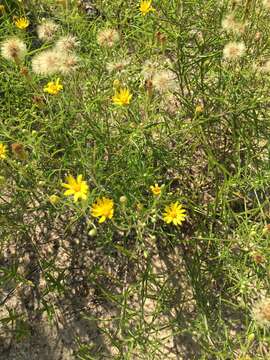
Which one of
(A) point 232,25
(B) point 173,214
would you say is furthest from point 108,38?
(B) point 173,214

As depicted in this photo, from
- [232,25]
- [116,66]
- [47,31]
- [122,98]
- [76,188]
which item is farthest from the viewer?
[47,31]

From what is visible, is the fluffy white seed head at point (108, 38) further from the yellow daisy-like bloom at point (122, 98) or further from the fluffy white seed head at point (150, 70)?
the yellow daisy-like bloom at point (122, 98)

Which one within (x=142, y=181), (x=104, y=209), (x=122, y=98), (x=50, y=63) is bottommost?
(x=104, y=209)

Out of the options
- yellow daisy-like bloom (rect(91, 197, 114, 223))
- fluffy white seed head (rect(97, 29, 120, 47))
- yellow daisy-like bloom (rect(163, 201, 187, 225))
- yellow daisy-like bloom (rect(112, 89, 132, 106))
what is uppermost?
fluffy white seed head (rect(97, 29, 120, 47))

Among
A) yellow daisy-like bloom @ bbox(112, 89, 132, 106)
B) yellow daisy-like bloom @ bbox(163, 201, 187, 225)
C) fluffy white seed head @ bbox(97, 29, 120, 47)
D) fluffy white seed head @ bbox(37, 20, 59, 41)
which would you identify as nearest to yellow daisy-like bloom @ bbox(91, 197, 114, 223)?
yellow daisy-like bloom @ bbox(163, 201, 187, 225)

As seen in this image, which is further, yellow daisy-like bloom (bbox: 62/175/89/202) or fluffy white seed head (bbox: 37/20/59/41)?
fluffy white seed head (bbox: 37/20/59/41)

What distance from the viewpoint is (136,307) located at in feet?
7.18

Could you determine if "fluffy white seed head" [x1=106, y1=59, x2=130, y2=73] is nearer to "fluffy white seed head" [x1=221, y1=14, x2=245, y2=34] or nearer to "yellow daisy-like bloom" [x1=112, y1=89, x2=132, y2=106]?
"yellow daisy-like bloom" [x1=112, y1=89, x2=132, y2=106]

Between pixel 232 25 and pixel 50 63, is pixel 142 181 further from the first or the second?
pixel 232 25

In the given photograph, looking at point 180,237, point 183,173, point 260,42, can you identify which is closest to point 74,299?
point 180,237

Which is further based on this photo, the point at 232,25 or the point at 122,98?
the point at 232,25

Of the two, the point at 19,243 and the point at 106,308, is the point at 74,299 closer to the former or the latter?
the point at 106,308

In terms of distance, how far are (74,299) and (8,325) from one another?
40 centimetres

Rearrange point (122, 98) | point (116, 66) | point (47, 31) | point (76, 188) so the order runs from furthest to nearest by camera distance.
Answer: point (47, 31) → point (116, 66) → point (122, 98) → point (76, 188)
